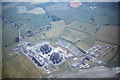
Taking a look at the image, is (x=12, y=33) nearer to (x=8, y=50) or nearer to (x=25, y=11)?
(x=8, y=50)

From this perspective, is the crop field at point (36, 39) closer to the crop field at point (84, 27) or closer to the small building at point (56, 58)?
the small building at point (56, 58)

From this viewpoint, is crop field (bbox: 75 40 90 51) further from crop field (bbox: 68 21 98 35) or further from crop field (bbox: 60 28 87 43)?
crop field (bbox: 68 21 98 35)

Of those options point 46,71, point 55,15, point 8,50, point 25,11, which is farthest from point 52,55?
point 25,11

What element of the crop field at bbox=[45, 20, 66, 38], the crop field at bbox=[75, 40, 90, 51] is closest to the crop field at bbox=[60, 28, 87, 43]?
the crop field at bbox=[75, 40, 90, 51]

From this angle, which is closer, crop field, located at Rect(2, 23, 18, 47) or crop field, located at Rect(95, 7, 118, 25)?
crop field, located at Rect(2, 23, 18, 47)

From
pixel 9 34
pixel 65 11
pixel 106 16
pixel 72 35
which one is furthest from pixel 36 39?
pixel 106 16

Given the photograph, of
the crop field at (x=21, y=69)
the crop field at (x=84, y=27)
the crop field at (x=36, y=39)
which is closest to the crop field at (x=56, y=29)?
the crop field at (x=36, y=39)
